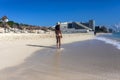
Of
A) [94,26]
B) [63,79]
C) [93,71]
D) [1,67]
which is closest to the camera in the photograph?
[63,79]

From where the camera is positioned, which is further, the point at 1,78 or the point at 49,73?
the point at 49,73

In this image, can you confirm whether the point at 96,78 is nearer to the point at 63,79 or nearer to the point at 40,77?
the point at 63,79

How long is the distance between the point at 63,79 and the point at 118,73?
182 centimetres

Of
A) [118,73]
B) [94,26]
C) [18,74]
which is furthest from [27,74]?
[94,26]

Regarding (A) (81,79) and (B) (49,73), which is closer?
(A) (81,79)

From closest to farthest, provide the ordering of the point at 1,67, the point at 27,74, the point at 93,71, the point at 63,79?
1. the point at 63,79
2. the point at 27,74
3. the point at 93,71
4. the point at 1,67

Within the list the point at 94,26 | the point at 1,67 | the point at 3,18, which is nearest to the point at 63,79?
the point at 1,67

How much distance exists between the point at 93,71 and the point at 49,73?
4.53 feet

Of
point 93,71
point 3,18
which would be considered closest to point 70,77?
point 93,71

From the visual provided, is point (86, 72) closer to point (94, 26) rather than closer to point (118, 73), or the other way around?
point (118, 73)

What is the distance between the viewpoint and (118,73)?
276 inches

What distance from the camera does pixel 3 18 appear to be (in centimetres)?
6650

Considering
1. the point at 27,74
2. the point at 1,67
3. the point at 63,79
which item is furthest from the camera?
the point at 1,67

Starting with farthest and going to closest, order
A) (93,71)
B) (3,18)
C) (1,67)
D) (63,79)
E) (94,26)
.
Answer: (94,26) → (3,18) → (1,67) → (93,71) → (63,79)
